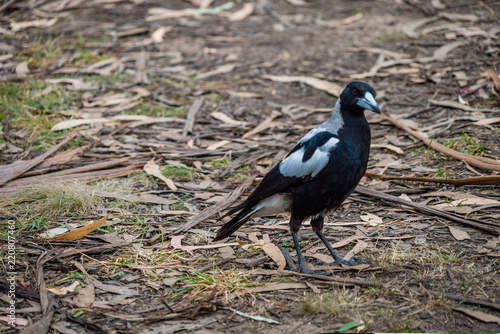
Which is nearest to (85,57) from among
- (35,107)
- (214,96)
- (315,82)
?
(35,107)

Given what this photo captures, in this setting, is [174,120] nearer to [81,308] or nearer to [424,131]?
[424,131]

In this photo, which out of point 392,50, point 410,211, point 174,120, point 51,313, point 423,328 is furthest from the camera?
point 392,50

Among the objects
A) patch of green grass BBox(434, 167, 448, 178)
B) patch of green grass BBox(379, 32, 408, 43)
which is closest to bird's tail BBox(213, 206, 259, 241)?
patch of green grass BBox(434, 167, 448, 178)

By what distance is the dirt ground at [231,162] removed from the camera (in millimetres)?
2984

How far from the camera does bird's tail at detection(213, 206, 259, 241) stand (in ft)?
11.6

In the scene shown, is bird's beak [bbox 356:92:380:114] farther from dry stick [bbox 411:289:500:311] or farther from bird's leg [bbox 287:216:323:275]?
dry stick [bbox 411:289:500:311]

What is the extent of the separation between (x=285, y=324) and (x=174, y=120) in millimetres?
3624

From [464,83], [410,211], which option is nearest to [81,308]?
[410,211]

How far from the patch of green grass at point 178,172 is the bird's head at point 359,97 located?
1828 mm

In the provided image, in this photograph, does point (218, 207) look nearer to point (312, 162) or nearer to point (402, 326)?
point (312, 162)

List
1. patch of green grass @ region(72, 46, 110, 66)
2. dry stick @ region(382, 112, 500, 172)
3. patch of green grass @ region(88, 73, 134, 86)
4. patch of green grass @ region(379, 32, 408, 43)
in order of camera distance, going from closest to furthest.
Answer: dry stick @ region(382, 112, 500, 172) → patch of green grass @ region(88, 73, 134, 86) → patch of green grass @ region(72, 46, 110, 66) → patch of green grass @ region(379, 32, 408, 43)

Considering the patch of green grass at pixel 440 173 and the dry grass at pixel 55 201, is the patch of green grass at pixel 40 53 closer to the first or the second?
the dry grass at pixel 55 201

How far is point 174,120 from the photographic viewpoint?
597 centimetres

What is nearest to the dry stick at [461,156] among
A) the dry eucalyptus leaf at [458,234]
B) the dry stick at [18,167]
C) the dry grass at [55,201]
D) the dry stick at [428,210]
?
the dry stick at [428,210]
